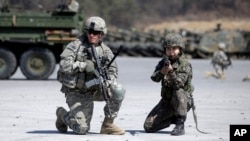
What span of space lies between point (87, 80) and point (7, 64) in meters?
15.5

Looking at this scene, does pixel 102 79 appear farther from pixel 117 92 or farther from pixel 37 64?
pixel 37 64

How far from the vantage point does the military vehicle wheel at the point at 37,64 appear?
88.5 ft

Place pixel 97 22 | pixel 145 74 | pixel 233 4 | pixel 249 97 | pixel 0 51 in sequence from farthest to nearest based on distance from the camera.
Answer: pixel 233 4, pixel 145 74, pixel 0 51, pixel 249 97, pixel 97 22

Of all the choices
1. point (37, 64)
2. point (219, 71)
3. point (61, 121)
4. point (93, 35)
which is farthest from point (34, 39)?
point (93, 35)

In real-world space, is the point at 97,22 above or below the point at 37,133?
above

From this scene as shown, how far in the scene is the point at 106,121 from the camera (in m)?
11.9

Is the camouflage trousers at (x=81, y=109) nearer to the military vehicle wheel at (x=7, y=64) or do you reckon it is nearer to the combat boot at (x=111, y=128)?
the combat boot at (x=111, y=128)

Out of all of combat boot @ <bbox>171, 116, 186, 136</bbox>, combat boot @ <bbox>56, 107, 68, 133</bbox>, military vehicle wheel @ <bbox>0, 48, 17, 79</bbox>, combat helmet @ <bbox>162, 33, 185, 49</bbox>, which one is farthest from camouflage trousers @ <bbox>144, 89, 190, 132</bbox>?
military vehicle wheel @ <bbox>0, 48, 17, 79</bbox>

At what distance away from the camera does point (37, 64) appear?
27.0 m

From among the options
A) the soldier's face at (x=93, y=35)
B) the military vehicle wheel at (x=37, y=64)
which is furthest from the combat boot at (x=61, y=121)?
the military vehicle wheel at (x=37, y=64)

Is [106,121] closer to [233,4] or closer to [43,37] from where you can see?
[43,37]

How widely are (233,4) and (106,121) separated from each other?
8209cm

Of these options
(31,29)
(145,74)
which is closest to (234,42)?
(145,74)

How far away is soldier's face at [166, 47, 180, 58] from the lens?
39.2 ft
